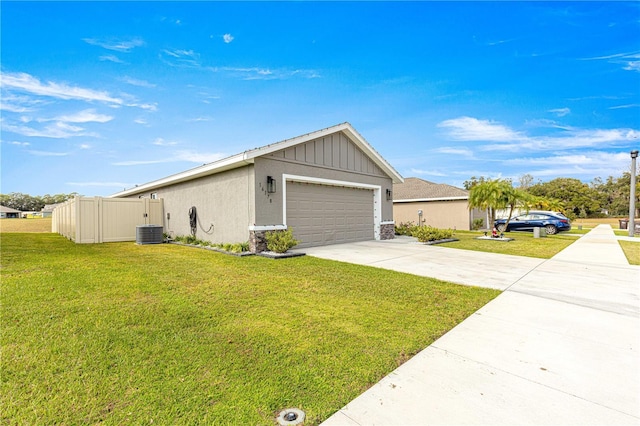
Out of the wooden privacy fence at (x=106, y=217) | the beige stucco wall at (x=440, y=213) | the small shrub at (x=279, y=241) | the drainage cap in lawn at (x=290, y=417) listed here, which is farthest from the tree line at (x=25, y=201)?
the drainage cap in lawn at (x=290, y=417)

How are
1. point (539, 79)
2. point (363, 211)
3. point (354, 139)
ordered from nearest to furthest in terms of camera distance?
point (354, 139) → point (363, 211) → point (539, 79)

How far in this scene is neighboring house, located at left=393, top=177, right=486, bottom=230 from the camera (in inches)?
813

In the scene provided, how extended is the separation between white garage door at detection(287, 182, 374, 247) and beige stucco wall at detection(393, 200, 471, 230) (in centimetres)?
926

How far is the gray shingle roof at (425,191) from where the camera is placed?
21016 mm

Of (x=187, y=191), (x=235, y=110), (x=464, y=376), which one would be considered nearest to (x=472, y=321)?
(x=464, y=376)

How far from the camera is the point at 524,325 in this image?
360 cm

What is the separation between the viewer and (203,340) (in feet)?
9.94

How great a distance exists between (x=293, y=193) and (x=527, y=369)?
8348 millimetres

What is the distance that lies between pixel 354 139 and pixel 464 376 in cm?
1049

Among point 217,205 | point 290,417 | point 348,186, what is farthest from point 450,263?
point 217,205

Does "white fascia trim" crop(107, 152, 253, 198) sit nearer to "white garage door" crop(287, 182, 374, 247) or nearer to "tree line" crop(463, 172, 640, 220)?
"white garage door" crop(287, 182, 374, 247)

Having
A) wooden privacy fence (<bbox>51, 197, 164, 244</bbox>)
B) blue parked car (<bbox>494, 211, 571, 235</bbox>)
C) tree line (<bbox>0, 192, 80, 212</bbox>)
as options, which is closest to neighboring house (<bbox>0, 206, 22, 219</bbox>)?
tree line (<bbox>0, 192, 80, 212</bbox>)

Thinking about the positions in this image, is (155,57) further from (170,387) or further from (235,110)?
(170,387)

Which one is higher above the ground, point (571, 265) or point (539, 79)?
point (539, 79)
